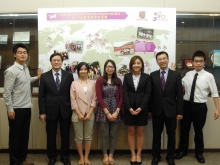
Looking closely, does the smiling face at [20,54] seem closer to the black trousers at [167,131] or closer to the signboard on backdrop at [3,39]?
the signboard on backdrop at [3,39]

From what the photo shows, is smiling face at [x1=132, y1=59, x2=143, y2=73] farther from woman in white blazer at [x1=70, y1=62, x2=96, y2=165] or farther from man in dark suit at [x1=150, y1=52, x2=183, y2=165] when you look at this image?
Result: woman in white blazer at [x1=70, y1=62, x2=96, y2=165]

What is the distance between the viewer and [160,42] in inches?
119

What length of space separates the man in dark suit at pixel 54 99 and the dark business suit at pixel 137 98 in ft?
2.53

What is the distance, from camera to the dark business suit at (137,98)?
2.59m

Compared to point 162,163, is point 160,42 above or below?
above

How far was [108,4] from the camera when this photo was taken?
10.1 feet

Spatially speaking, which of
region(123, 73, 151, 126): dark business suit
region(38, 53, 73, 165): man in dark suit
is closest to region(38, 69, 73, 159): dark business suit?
region(38, 53, 73, 165): man in dark suit

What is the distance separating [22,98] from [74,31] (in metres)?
1.23

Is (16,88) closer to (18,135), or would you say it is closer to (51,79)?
(51,79)

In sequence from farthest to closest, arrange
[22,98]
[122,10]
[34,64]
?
[34,64], [122,10], [22,98]

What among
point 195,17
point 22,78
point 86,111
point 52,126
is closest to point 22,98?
point 22,78

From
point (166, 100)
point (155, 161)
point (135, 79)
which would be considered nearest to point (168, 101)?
point (166, 100)

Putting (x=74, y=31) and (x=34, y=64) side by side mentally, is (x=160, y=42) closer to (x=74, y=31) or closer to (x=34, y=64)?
(x=74, y=31)

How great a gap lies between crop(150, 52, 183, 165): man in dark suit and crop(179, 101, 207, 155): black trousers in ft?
1.06
